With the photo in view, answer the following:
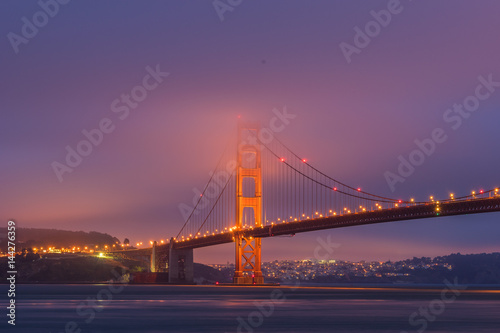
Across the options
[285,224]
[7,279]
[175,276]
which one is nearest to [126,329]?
[285,224]

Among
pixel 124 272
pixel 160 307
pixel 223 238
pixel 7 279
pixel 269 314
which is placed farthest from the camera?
pixel 124 272

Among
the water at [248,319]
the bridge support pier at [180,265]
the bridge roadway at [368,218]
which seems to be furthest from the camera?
the bridge support pier at [180,265]

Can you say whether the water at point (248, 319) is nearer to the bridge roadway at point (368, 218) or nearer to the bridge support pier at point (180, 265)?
the bridge roadway at point (368, 218)

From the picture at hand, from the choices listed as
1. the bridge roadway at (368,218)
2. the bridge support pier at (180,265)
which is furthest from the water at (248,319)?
the bridge support pier at (180,265)

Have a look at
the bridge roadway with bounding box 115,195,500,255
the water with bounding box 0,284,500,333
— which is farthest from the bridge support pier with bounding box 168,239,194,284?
the water with bounding box 0,284,500,333

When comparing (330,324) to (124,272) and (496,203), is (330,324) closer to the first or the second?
(496,203)

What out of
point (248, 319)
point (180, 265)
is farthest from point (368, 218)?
point (180, 265)
